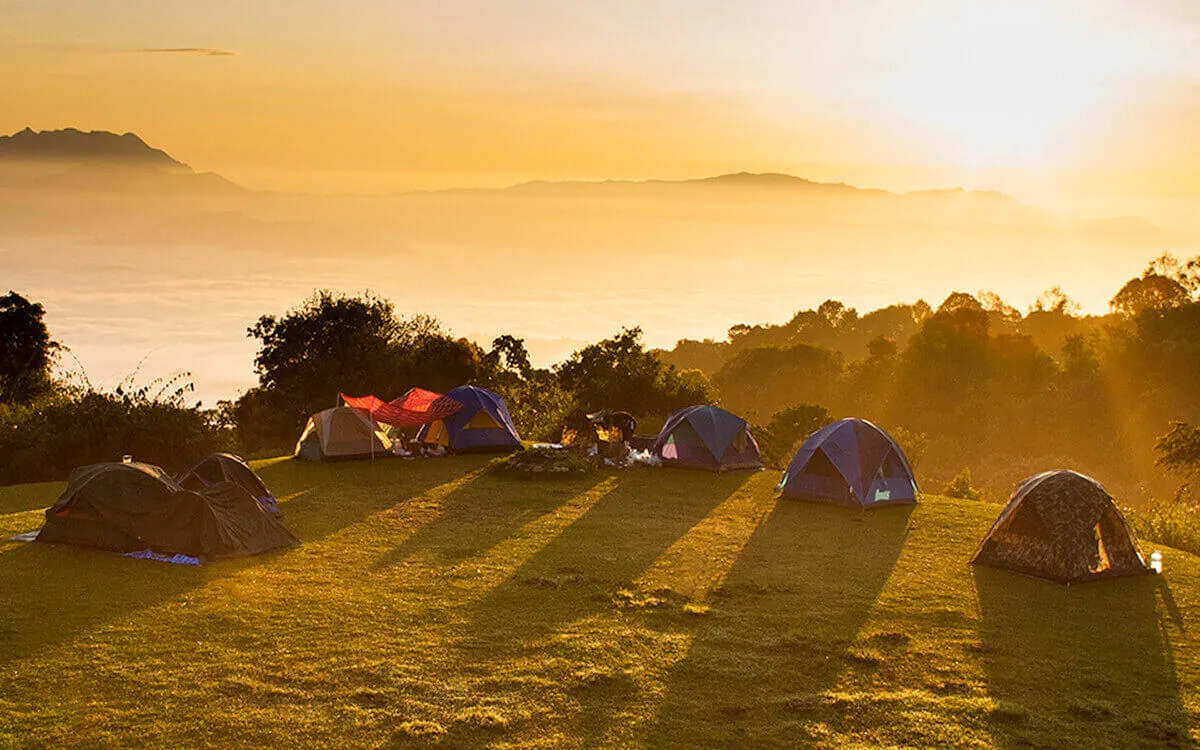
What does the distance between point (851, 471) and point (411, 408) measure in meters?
13.3

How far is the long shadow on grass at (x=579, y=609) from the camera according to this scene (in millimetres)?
12586

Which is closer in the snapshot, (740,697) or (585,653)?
(740,697)

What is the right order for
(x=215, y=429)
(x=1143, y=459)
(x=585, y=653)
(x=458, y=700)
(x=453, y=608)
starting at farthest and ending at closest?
(x=1143, y=459) < (x=215, y=429) < (x=453, y=608) < (x=585, y=653) < (x=458, y=700)

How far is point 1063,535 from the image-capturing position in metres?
18.1

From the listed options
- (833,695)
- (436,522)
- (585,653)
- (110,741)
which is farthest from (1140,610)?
(110,741)

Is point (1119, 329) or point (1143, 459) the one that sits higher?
point (1119, 329)

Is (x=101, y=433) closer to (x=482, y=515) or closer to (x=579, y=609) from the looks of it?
(x=482, y=515)

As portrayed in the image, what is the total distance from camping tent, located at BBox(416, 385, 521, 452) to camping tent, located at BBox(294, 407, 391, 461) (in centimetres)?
181

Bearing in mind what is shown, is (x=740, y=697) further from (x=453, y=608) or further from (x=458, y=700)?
(x=453, y=608)

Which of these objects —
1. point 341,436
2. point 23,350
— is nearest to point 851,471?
point 341,436

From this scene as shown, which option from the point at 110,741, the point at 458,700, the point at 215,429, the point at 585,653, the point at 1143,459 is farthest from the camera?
the point at 1143,459

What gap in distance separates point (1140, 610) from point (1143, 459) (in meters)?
49.9

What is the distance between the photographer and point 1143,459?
60625 mm

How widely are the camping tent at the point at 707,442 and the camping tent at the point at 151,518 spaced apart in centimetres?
1267
